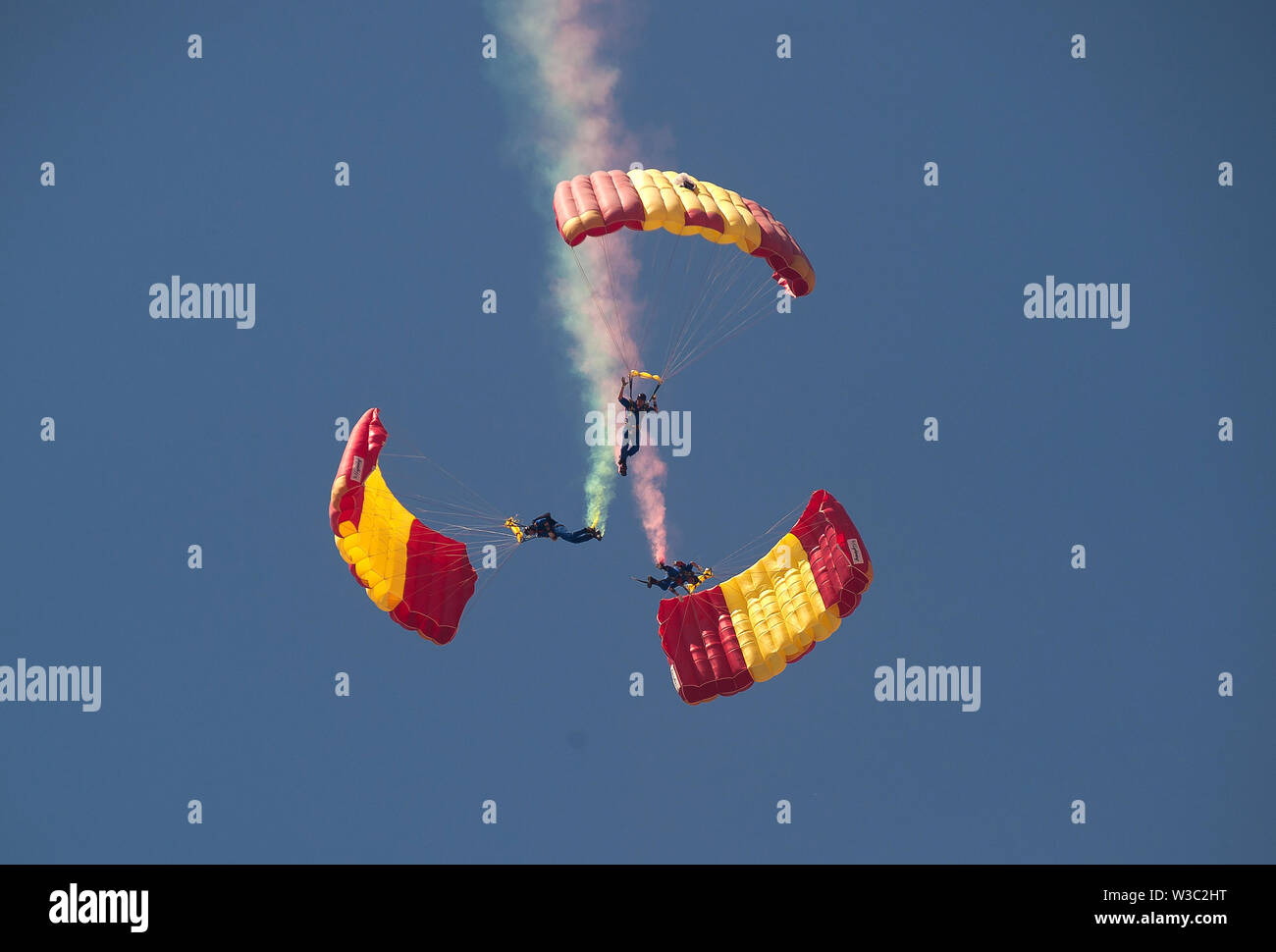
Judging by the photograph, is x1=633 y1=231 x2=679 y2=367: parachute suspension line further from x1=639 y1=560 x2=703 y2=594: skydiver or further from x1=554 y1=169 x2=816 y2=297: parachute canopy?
x1=639 y1=560 x2=703 y2=594: skydiver

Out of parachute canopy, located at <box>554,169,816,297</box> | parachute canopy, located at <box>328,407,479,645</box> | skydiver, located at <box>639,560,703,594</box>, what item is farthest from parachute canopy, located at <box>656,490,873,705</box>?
parachute canopy, located at <box>554,169,816,297</box>

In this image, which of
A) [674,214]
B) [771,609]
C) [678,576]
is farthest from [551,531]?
[674,214]

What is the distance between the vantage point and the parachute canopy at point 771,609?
2619 centimetres

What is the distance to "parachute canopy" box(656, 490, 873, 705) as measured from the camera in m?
26.2

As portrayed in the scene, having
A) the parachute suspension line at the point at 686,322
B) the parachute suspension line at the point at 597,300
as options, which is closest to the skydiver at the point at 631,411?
the parachute suspension line at the point at 686,322

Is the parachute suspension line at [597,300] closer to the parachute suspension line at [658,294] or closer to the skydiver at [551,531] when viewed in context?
the parachute suspension line at [658,294]

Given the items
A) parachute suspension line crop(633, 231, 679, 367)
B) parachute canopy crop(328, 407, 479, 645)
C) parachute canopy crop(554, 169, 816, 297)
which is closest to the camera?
parachute canopy crop(328, 407, 479, 645)

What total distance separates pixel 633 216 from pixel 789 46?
1017 cm

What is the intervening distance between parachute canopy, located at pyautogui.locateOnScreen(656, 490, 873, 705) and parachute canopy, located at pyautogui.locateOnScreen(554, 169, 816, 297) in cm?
426

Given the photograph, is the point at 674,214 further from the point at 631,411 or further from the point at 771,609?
the point at 771,609

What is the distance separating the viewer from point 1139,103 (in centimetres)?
5044

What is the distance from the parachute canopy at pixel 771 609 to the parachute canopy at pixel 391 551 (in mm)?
3677

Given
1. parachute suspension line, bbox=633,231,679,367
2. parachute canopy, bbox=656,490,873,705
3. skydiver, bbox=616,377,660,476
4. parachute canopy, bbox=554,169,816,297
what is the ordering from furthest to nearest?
parachute suspension line, bbox=633,231,679,367 < skydiver, bbox=616,377,660,476 < parachute canopy, bbox=656,490,873,705 < parachute canopy, bbox=554,169,816,297

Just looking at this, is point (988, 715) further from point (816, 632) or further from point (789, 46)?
point (789, 46)
